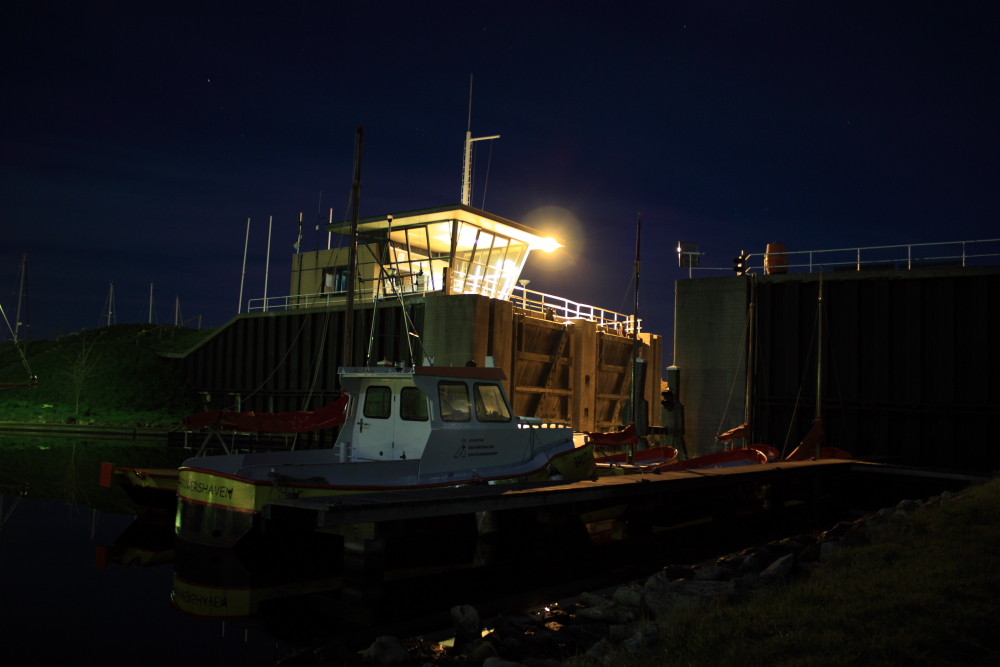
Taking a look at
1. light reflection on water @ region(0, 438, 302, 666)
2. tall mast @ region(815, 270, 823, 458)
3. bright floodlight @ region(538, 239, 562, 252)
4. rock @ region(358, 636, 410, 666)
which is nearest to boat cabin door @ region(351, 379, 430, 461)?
light reflection on water @ region(0, 438, 302, 666)

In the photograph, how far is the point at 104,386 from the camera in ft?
140

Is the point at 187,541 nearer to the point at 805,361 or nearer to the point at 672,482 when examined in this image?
the point at 672,482

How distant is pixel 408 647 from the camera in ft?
27.5

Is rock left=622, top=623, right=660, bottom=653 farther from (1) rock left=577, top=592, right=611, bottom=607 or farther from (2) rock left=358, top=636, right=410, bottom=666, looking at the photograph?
(1) rock left=577, top=592, right=611, bottom=607

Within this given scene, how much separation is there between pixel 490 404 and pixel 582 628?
6.70 metres

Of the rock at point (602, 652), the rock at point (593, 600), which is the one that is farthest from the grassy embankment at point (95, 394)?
the rock at point (602, 652)

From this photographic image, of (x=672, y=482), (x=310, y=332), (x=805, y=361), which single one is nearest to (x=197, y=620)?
Answer: (x=672, y=482)

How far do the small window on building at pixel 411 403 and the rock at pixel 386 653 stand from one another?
242 inches

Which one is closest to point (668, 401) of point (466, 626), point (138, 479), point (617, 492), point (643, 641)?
point (617, 492)

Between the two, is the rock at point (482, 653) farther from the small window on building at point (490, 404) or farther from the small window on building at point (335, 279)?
the small window on building at point (335, 279)

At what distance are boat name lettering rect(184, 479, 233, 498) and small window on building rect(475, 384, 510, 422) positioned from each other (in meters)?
4.43

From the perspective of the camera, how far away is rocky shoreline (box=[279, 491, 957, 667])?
7.05 meters

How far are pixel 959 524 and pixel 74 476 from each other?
22532 mm

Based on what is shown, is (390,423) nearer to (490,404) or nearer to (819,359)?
(490,404)
